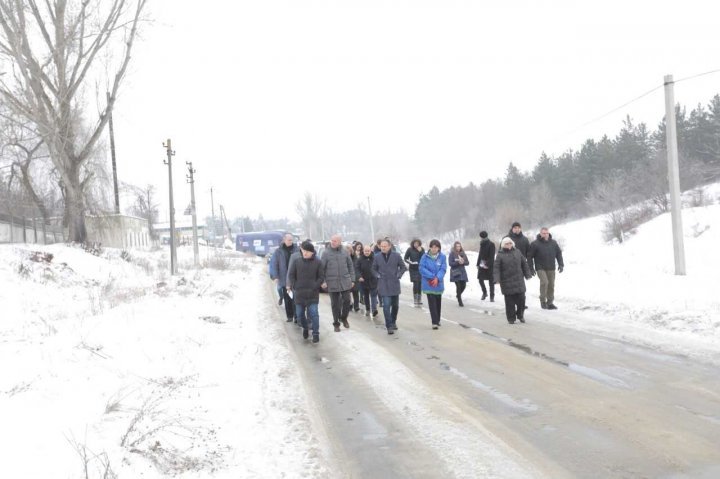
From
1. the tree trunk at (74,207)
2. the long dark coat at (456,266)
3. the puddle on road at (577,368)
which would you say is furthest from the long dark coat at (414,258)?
the tree trunk at (74,207)

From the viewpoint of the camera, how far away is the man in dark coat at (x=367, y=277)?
13062 millimetres

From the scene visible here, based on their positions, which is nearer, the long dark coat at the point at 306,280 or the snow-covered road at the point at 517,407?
the snow-covered road at the point at 517,407

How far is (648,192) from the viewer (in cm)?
4956

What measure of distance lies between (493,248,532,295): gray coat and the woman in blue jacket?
109cm

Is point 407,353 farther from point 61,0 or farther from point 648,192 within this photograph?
point 648,192

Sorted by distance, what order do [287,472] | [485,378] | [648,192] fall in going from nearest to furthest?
[287,472] → [485,378] → [648,192]

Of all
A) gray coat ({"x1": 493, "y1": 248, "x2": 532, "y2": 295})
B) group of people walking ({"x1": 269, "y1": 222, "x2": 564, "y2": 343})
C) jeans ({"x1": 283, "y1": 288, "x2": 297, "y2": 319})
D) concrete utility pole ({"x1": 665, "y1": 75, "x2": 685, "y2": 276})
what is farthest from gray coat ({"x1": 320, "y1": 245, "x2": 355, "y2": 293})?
concrete utility pole ({"x1": 665, "y1": 75, "x2": 685, "y2": 276})

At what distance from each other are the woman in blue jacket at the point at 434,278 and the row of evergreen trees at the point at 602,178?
40681 millimetres

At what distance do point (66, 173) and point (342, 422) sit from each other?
23.9 metres

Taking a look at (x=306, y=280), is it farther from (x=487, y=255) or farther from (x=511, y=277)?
(x=487, y=255)

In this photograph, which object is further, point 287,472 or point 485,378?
point 485,378

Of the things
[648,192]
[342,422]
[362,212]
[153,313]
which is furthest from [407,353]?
[362,212]

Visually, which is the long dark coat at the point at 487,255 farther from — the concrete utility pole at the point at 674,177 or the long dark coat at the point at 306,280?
the long dark coat at the point at 306,280

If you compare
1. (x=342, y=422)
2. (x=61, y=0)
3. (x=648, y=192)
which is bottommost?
(x=342, y=422)
